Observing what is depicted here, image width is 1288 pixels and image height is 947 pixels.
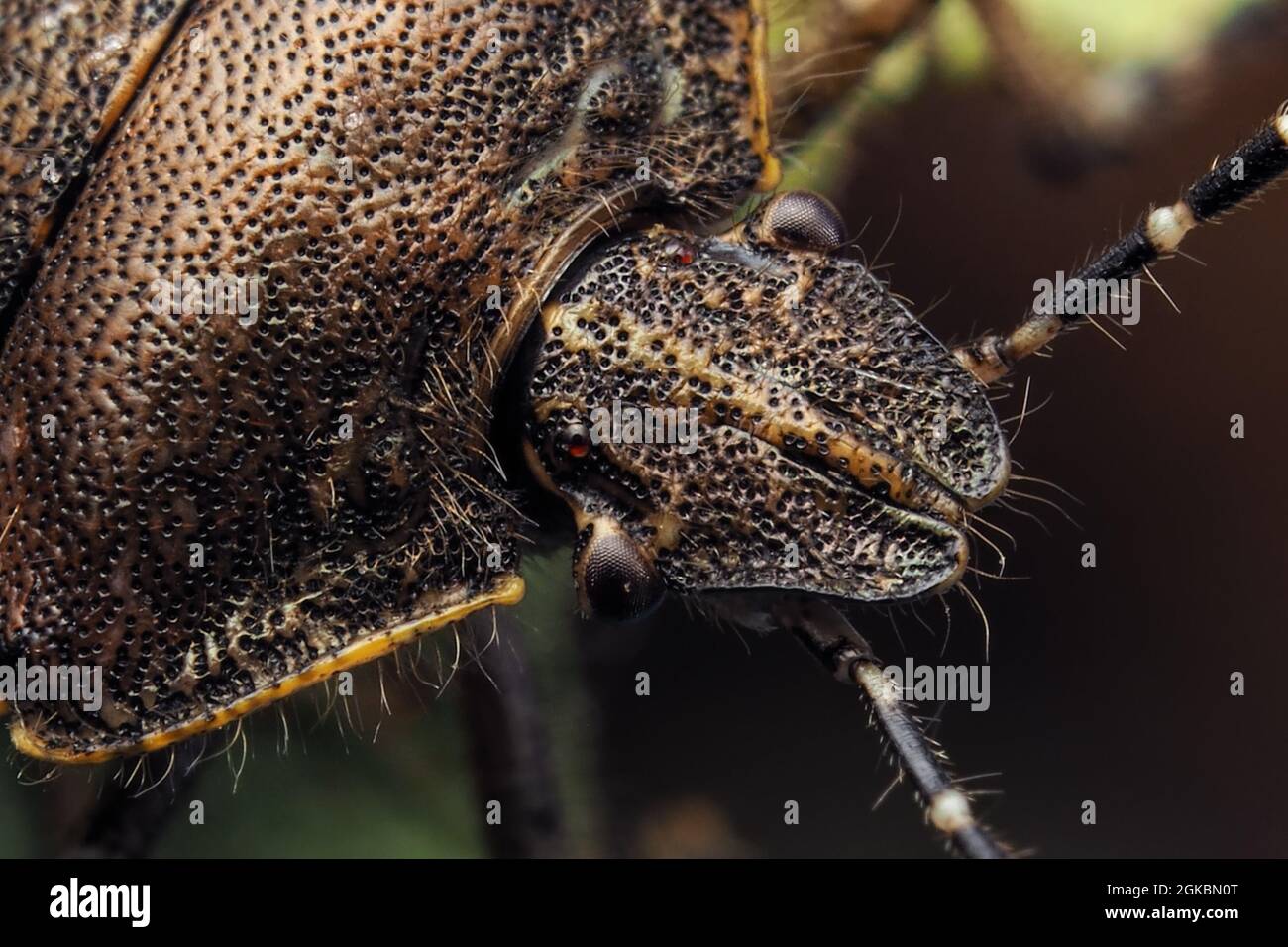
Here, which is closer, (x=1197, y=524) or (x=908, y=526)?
(x=908, y=526)

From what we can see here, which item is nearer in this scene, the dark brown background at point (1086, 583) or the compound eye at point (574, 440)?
the compound eye at point (574, 440)

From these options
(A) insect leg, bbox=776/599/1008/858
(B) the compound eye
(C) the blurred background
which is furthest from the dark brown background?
(B) the compound eye

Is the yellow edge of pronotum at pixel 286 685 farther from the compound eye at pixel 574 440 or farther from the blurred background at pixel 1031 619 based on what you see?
the blurred background at pixel 1031 619

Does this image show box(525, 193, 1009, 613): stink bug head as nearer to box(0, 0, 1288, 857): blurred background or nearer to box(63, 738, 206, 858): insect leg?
box(0, 0, 1288, 857): blurred background

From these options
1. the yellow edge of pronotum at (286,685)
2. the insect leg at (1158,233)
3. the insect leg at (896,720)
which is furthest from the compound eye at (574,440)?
the insect leg at (1158,233)

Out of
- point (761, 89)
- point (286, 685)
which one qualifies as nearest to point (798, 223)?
point (761, 89)

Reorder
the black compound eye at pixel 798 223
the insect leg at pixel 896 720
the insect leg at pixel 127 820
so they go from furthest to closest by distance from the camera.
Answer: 1. the insect leg at pixel 127 820
2. the black compound eye at pixel 798 223
3. the insect leg at pixel 896 720
